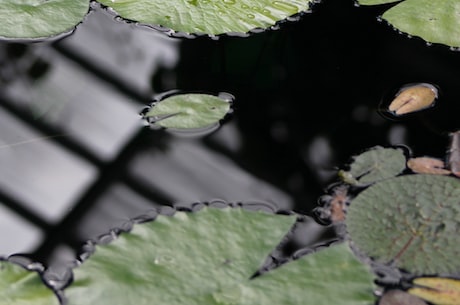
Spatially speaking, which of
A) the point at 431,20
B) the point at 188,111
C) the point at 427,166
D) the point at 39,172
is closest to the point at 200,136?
the point at 188,111

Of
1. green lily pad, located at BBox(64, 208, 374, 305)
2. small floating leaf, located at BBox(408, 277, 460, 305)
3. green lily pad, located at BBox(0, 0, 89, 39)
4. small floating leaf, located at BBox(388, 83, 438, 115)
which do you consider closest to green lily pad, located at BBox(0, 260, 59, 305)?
green lily pad, located at BBox(64, 208, 374, 305)

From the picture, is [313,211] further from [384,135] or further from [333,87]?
[333,87]

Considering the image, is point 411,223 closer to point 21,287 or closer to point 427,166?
point 427,166

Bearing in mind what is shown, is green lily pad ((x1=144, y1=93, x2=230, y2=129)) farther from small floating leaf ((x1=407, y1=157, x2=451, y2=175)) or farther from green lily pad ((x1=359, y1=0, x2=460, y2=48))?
green lily pad ((x1=359, y1=0, x2=460, y2=48))

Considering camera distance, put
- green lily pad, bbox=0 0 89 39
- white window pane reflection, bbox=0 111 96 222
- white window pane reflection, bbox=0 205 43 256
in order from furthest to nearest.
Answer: green lily pad, bbox=0 0 89 39 → white window pane reflection, bbox=0 111 96 222 → white window pane reflection, bbox=0 205 43 256

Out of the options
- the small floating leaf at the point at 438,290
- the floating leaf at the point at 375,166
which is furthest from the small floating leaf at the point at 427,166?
the small floating leaf at the point at 438,290

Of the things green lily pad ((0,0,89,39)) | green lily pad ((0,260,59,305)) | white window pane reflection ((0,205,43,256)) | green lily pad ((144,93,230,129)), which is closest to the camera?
green lily pad ((0,260,59,305))

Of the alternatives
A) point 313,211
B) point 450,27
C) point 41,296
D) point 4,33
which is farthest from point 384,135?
point 4,33
